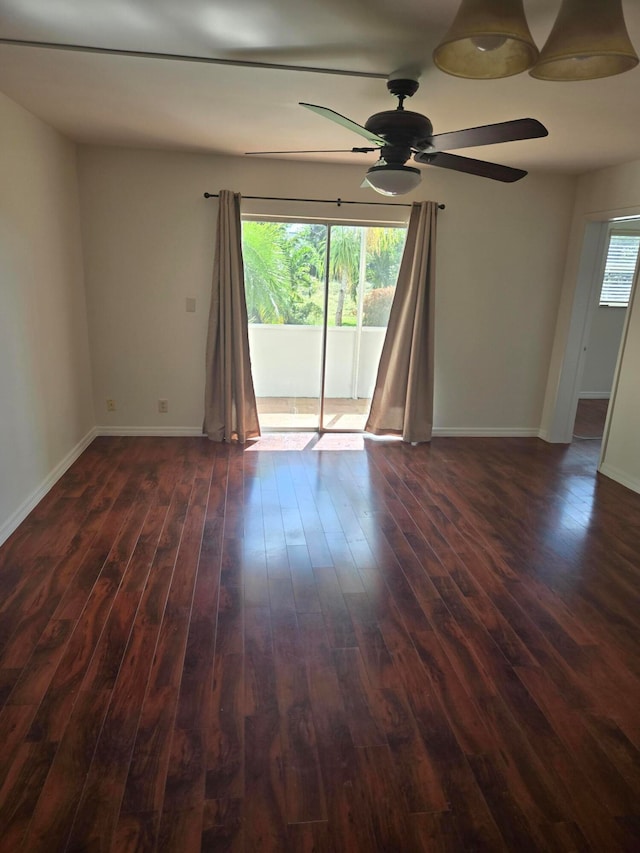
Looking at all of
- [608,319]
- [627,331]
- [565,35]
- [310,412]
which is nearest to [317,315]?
[310,412]

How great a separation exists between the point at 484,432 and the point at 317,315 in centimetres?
207

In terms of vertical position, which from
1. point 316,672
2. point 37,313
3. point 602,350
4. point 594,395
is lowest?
point 316,672

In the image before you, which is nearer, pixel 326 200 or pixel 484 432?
pixel 326 200

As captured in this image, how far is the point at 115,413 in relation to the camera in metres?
4.89

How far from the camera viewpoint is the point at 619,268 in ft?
22.5

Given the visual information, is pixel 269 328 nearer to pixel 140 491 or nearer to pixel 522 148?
pixel 140 491

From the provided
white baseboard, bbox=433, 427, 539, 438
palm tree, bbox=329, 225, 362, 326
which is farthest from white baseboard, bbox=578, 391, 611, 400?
palm tree, bbox=329, 225, 362, 326

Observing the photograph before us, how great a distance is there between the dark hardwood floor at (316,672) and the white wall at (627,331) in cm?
76

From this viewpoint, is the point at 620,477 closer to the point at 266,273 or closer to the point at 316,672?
the point at 316,672

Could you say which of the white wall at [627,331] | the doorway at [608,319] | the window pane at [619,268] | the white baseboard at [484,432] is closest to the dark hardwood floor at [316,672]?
the white wall at [627,331]

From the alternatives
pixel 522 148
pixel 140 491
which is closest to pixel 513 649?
pixel 140 491

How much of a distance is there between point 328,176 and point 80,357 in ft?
8.60

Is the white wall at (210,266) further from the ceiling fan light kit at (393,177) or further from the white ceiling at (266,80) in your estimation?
the ceiling fan light kit at (393,177)

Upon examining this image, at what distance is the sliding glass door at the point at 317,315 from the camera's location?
15.8 feet
